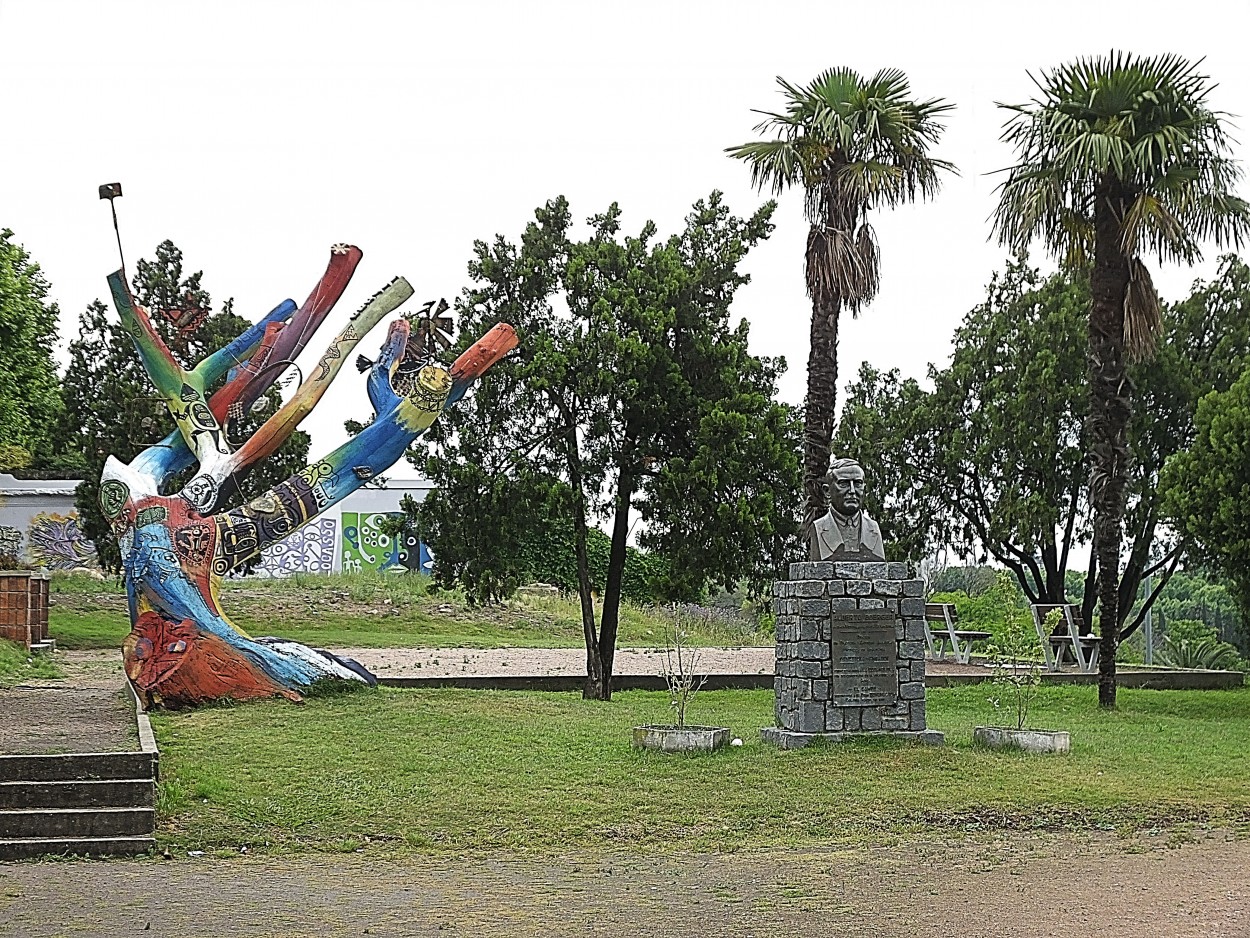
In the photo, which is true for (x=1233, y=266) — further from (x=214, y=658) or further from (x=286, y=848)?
(x=286, y=848)

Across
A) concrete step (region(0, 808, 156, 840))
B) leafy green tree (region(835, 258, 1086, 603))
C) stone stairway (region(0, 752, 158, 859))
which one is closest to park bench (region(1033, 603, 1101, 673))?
leafy green tree (region(835, 258, 1086, 603))

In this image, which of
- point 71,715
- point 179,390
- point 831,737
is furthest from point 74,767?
point 179,390

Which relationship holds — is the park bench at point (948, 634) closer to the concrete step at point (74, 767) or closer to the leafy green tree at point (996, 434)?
the leafy green tree at point (996, 434)

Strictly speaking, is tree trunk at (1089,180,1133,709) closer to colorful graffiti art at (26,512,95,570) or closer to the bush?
the bush

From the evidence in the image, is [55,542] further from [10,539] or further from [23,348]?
[23,348]

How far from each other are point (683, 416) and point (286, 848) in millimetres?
12105

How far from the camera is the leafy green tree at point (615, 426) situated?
66.9 ft

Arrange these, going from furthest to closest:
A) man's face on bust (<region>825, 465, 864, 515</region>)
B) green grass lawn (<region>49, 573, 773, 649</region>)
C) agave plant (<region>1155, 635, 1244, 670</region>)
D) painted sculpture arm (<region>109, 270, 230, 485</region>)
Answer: green grass lawn (<region>49, 573, 773, 649</region>)
agave plant (<region>1155, 635, 1244, 670</region>)
painted sculpture arm (<region>109, 270, 230, 485</region>)
man's face on bust (<region>825, 465, 864, 515</region>)

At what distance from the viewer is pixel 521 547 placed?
21891mm

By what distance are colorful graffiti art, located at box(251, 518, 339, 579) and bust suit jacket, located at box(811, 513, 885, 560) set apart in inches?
1190

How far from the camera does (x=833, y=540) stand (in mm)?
13789

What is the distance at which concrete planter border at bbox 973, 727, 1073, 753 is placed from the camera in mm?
13242

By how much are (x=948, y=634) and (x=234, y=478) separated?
16.6 metres

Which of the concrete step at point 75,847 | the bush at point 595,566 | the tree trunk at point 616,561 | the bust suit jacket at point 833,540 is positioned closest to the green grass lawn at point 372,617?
the bush at point 595,566
